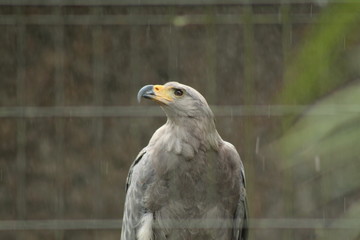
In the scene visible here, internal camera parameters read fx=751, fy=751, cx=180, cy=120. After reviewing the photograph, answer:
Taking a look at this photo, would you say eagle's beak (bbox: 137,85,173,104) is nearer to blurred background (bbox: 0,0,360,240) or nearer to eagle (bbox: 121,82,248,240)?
eagle (bbox: 121,82,248,240)

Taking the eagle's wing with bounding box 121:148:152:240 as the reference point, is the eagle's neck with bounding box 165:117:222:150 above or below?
above

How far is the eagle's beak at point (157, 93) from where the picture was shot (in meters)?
3.64

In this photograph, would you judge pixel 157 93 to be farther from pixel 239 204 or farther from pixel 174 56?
pixel 174 56

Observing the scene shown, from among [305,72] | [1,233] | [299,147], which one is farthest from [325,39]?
[1,233]

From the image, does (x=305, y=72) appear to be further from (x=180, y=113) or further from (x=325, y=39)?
(x=180, y=113)

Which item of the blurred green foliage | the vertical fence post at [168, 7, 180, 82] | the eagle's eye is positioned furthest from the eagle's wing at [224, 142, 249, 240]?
the blurred green foliage

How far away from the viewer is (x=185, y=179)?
12.3ft

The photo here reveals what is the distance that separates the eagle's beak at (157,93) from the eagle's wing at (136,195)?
1.11 feet

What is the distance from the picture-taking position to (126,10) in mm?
4734

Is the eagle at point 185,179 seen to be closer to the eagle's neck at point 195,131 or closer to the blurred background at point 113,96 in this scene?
the eagle's neck at point 195,131

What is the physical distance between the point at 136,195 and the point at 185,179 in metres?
0.31

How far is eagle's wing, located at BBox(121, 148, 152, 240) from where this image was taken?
3854 mm

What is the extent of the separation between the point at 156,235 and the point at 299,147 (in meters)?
2.77

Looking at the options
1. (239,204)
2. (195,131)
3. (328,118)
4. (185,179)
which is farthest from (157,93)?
(328,118)
